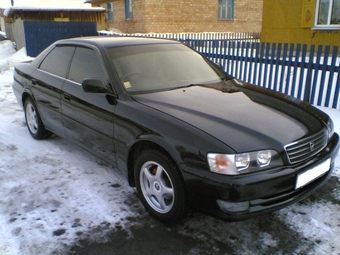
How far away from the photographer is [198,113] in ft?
9.23

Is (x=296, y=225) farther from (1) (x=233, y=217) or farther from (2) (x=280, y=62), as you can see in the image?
(2) (x=280, y=62)

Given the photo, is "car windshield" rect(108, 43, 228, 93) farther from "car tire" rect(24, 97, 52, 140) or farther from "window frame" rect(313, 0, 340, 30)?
"window frame" rect(313, 0, 340, 30)

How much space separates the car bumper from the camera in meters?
2.35

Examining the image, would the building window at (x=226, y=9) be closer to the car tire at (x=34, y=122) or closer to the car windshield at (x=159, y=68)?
the car tire at (x=34, y=122)

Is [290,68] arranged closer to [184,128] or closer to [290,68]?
[290,68]

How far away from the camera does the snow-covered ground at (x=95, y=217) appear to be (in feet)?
8.57

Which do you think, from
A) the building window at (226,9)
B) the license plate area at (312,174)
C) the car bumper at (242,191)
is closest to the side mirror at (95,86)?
the car bumper at (242,191)

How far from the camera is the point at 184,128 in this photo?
261cm

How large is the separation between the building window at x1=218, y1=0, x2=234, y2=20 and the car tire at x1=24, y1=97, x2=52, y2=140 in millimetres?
22626

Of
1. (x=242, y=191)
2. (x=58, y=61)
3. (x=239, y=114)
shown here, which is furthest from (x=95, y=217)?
(x=58, y=61)

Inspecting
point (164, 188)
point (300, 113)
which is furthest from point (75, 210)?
point (300, 113)

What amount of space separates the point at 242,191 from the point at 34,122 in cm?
364

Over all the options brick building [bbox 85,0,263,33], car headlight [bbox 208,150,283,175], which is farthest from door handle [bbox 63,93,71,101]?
brick building [bbox 85,0,263,33]

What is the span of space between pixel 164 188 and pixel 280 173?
938mm
